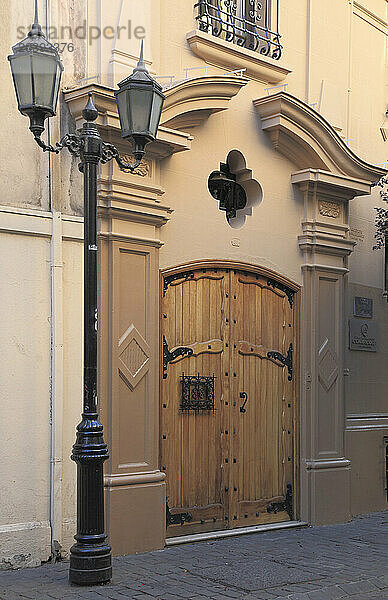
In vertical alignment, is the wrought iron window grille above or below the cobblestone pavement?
above

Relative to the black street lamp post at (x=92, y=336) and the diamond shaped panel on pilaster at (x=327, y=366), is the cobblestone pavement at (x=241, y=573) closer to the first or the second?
the black street lamp post at (x=92, y=336)

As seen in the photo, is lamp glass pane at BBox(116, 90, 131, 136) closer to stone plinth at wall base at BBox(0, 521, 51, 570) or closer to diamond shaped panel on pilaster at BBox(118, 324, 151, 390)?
diamond shaped panel on pilaster at BBox(118, 324, 151, 390)

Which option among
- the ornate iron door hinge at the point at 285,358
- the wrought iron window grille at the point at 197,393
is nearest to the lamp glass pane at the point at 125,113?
the wrought iron window grille at the point at 197,393

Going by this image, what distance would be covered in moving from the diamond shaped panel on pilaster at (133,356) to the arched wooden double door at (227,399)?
413 millimetres

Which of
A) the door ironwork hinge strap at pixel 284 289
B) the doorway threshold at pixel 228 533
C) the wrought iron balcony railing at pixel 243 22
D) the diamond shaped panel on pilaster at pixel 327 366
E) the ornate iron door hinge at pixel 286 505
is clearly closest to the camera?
the doorway threshold at pixel 228 533

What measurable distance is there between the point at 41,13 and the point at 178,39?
1.74 m

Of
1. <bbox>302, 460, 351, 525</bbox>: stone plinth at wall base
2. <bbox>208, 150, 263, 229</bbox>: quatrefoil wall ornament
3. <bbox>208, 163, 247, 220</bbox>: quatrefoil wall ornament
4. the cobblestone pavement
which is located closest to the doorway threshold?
the cobblestone pavement

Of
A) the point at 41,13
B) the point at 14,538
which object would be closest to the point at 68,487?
the point at 14,538

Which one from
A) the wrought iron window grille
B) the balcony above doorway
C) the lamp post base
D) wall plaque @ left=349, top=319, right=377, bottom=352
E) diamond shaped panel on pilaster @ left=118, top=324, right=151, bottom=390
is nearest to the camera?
the lamp post base

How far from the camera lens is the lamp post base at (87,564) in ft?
22.1

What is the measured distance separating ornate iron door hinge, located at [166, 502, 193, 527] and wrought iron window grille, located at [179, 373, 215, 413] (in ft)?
3.44

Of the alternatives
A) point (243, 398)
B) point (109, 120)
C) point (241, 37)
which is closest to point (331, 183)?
point (241, 37)

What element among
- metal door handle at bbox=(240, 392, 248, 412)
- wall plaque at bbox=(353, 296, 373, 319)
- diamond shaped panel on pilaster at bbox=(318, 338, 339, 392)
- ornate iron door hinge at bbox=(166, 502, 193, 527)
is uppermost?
wall plaque at bbox=(353, 296, 373, 319)

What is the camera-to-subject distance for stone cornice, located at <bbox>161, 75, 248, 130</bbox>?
8602 mm
